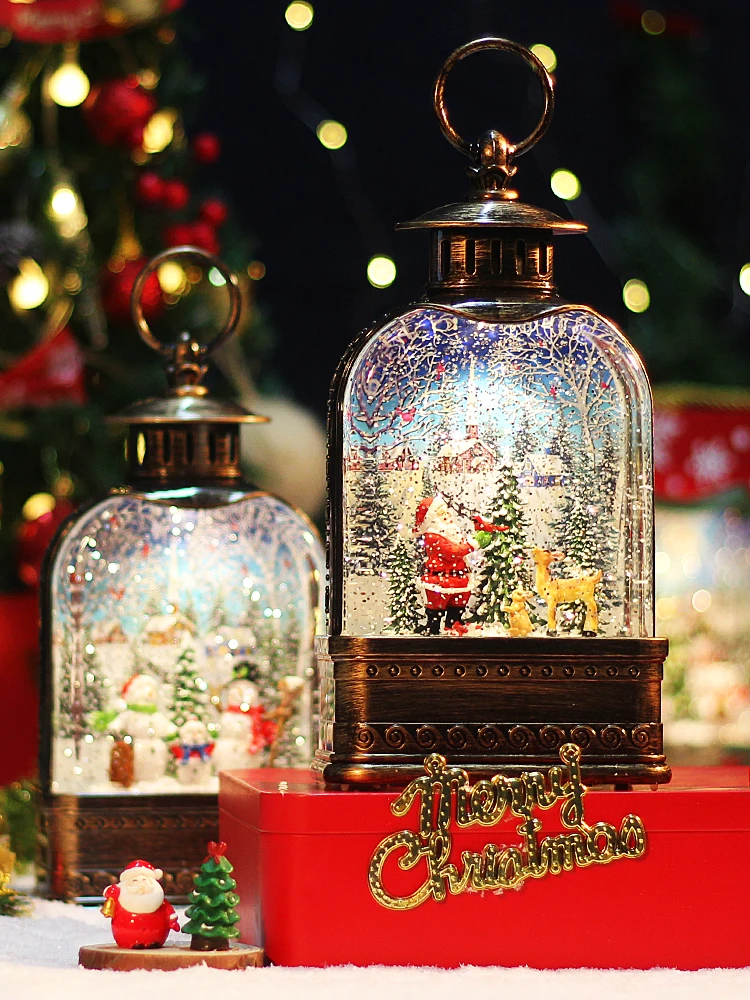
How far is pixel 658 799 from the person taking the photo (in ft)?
8.54

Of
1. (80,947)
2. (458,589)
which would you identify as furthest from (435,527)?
(80,947)

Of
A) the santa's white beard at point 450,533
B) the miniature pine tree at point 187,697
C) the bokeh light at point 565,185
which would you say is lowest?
the miniature pine tree at point 187,697

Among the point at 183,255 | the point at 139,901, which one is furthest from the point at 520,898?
the point at 183,255

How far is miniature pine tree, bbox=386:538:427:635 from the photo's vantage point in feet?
8.91

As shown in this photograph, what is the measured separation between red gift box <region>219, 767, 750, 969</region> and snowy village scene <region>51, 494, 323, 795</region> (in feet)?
2.40

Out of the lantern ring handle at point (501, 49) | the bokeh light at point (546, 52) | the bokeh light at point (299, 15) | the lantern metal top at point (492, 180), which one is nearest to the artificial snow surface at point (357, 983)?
the lantern metal top at point (492, 180)

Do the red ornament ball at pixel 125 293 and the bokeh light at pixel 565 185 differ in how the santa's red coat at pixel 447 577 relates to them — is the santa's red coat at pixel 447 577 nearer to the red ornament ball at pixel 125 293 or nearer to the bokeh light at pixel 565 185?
the red ornament ball at pixel 125 293

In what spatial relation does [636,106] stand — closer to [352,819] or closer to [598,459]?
[598,459]

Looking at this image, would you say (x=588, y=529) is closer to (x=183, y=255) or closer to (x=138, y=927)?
(x=138, y=927)

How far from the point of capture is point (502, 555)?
8.96 feet

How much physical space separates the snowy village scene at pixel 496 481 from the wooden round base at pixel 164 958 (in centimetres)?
49

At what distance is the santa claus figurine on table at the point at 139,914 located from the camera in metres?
2.55

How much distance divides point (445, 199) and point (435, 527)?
330cm

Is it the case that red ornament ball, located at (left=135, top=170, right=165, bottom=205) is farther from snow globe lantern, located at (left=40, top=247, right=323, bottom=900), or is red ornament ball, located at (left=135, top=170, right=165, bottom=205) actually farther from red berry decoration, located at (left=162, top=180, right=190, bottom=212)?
snow globe lantern, located at (left=40, top=247, right=323, bottom=900)
